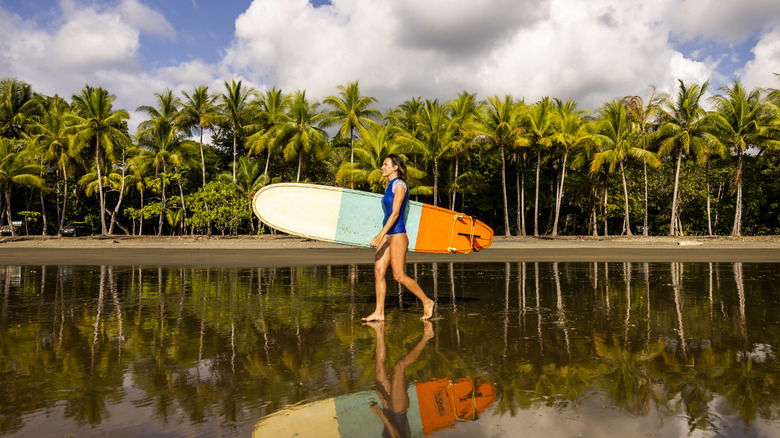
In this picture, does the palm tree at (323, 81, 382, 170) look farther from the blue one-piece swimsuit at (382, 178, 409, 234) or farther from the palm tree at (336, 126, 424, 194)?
the blue one-piece swimsuit at (382, 178, 409, 234)

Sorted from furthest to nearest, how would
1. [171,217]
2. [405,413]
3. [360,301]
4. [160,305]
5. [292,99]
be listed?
[171,217], [292,99], [360,301], [160,305], [405,413]

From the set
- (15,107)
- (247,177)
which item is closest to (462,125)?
(247,177)

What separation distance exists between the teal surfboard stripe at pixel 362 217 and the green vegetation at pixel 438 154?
2444cm

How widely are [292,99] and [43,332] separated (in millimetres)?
33371

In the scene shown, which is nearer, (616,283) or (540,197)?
(616,283)

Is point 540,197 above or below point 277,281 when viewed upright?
above

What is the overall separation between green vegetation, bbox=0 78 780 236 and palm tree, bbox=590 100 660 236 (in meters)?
0.09

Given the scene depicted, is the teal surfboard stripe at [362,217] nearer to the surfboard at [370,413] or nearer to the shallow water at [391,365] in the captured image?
the shallow water at [391,365]

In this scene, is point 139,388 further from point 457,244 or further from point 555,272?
point 555,272

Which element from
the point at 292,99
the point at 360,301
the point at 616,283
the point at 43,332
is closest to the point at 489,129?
the point at 292,99

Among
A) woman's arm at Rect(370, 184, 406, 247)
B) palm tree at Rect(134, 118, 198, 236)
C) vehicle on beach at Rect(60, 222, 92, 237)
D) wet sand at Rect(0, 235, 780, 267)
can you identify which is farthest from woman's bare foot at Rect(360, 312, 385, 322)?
vehicle on beach at Rect(60, 222, 92, 237)

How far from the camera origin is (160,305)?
22.2ft

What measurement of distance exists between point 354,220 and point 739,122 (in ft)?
111

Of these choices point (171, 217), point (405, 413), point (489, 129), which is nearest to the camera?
point (405, 413)
